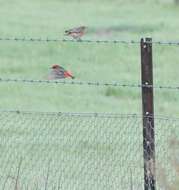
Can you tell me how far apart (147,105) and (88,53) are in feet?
33.0

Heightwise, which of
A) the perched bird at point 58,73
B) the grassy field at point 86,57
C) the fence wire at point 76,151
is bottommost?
the fence wire at point 76,151

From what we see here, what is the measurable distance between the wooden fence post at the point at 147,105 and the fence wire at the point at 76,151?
123mm

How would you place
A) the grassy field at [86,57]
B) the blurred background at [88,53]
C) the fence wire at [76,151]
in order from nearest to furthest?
1. the fence wire at [76,151]
2. the grassy field at [86,57]
3. the blurred background at [88,53]

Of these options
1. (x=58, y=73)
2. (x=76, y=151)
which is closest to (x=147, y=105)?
(x=58, y=73)

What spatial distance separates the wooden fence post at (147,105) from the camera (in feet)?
25.3

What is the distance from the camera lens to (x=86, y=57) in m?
17.4

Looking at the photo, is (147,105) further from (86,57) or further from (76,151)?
(86,57)

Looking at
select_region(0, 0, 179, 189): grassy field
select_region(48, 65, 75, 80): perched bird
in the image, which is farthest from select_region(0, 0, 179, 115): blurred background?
select_region(48, 65, 75, 80): perched bird

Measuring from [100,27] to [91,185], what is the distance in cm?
1343

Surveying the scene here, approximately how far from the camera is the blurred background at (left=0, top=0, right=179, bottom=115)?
13289mm

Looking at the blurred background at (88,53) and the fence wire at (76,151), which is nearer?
the fence wire at (76,151)

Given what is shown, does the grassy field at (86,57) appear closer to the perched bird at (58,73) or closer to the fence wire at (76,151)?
the fence wire at (76,151)

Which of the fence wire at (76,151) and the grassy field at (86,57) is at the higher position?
the grassy field at (86,57)

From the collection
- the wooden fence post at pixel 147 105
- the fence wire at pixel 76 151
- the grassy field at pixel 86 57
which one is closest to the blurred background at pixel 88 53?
the grassy field at pixel 86 57
